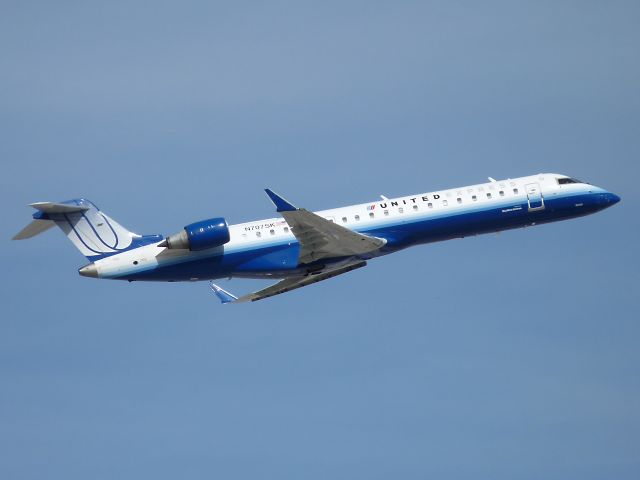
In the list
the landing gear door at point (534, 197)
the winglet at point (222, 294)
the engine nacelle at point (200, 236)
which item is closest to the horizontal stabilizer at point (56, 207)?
the engine nacelle at point (200, 236)

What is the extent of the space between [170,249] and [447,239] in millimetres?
13233

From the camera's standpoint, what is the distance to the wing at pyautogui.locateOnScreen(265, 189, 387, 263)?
154 feet

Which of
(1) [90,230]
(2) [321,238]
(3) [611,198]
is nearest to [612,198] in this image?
(3) [611,198]

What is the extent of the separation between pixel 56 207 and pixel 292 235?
34.0ft

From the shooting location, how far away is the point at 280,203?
4578cm

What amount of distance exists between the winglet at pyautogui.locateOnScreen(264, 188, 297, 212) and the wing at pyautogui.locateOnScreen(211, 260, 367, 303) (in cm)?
602

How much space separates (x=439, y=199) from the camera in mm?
51719

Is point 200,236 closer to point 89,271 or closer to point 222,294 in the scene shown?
point 89,271

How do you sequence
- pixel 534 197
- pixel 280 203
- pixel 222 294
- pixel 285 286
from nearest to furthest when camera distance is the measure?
pixel 280 203 → pixel 534 197 → pixel 285 286 → pixel 222 294

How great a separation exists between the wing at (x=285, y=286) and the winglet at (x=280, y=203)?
6.02m

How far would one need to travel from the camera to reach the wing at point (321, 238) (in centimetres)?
4707

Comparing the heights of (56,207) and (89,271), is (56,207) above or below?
above

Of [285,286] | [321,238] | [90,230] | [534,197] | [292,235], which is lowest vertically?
[285,286]

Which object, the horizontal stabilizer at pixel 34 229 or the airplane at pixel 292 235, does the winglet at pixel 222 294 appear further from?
the horizontal stabilizer at pixel 34 229
